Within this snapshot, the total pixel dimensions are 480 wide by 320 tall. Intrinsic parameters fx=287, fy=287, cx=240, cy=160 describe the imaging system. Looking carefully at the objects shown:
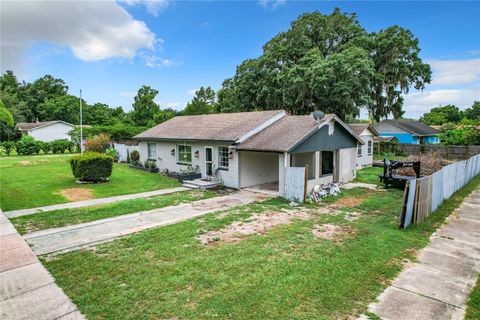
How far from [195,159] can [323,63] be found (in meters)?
14.1

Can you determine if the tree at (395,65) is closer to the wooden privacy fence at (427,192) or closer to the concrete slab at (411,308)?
the wooden privacy fence at (427,192)

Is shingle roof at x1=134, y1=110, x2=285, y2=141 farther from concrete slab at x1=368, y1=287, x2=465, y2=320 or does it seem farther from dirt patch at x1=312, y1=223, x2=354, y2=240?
concrete slab at x1=368, y1=287, x2=465, y2=320

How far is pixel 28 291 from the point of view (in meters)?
4.75

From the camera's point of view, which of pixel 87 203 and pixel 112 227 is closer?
pixel 112 227

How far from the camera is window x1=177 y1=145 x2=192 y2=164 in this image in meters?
16.5

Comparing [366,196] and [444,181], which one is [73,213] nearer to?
[366,196]

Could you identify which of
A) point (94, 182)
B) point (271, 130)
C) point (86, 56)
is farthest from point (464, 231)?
point (86, 56)

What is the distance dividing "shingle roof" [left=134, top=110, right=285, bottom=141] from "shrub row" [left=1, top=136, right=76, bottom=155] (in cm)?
1815

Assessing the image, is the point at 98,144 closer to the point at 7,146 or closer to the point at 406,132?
the point at 7,146

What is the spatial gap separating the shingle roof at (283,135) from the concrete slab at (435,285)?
6694 mm

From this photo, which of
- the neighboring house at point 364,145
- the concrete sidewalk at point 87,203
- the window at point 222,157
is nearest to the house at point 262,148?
the window at point 222,157

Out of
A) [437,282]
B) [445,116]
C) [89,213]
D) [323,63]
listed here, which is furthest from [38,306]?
[445,116]

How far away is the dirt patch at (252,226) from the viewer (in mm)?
7211

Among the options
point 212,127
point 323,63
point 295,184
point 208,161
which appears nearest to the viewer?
point 295,184
